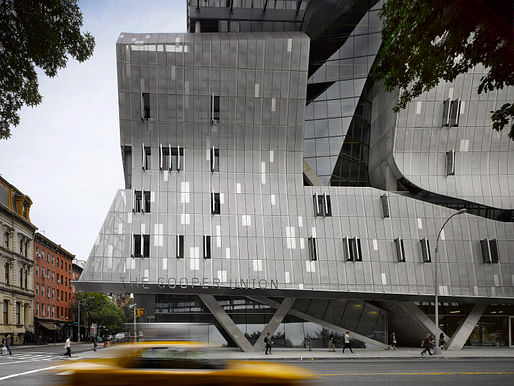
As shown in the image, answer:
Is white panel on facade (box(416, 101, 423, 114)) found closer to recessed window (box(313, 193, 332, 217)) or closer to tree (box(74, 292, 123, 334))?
recessed window (box(313, 193, 332, 217))

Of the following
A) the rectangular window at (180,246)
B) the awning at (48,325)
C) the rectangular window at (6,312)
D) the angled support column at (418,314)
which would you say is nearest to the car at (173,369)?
the rectangular window at (180,246)

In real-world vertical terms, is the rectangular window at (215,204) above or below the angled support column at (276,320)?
above

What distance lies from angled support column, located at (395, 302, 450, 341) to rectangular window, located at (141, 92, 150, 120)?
76.8ft

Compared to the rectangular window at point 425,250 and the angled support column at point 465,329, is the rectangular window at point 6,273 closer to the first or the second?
the rectangular window at point 425,250

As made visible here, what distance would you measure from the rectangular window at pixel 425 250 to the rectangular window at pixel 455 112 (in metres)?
9.37

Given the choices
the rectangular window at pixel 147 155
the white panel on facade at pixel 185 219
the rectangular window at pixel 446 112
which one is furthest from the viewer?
the rectangular window at pixel 446 112

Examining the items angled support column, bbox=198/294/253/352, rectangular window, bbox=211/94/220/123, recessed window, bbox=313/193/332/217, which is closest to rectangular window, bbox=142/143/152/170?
rectangular window, bbox=211/94/220/123

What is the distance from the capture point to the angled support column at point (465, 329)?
120 feet

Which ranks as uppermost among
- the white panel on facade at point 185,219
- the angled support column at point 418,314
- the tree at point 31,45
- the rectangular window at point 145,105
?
the rectangular window at point 145,105

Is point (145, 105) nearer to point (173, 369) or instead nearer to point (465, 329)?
point (465, 329)

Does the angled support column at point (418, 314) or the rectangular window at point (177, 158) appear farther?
the rectangular window at point (177, 158)

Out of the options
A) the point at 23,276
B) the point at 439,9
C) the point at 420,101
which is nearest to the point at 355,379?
the point at 439,9

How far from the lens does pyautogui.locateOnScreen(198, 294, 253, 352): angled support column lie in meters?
34.7

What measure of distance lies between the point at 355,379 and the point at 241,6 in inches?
1256
